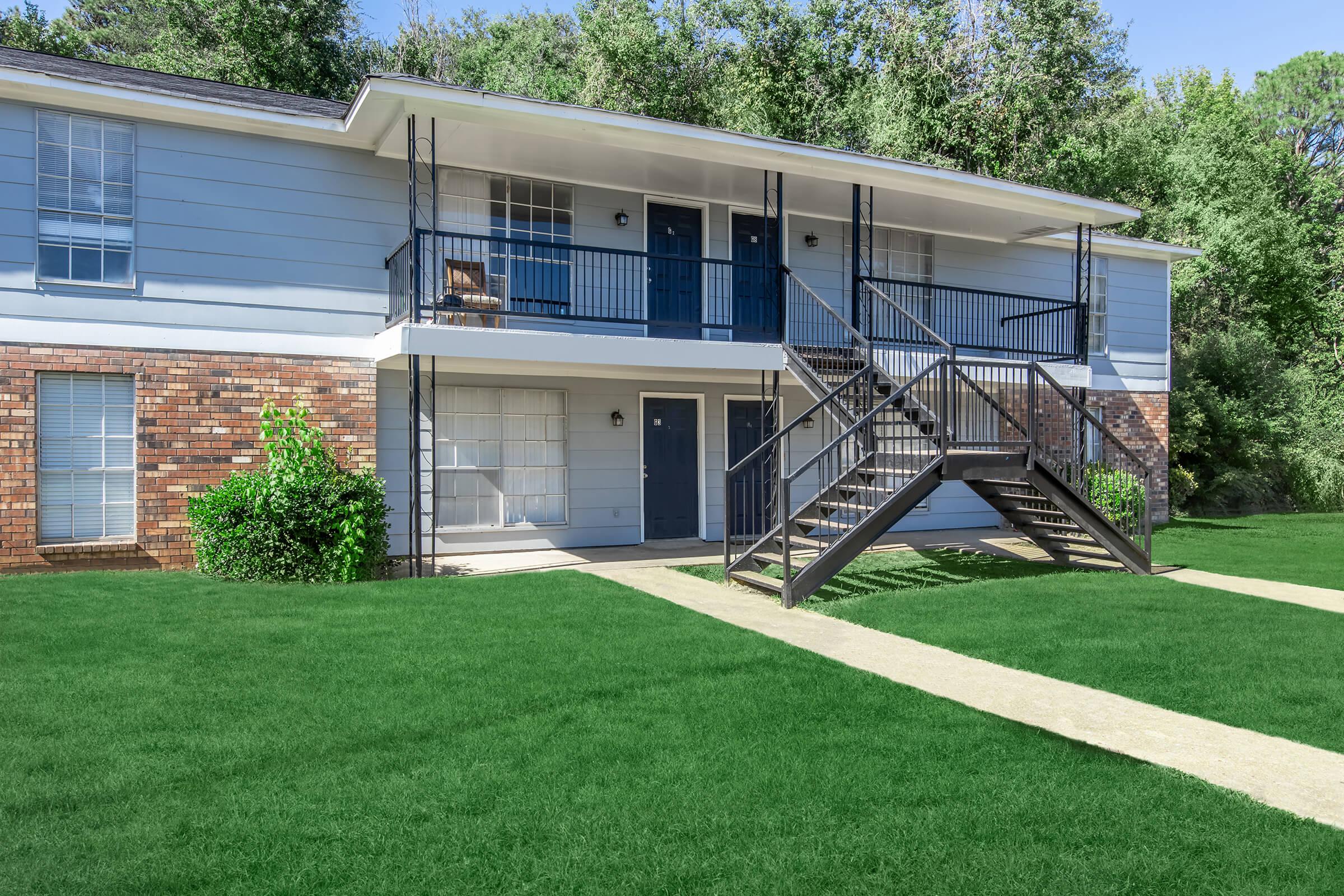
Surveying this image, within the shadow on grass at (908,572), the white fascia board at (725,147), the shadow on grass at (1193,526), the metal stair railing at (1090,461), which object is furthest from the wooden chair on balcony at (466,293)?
the shadow on grass at (1193,526)

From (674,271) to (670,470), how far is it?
111 inches

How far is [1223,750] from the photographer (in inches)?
195

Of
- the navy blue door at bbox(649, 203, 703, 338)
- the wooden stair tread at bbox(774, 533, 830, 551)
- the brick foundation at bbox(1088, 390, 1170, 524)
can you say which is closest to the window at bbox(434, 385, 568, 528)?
the navy blue door at bbox(649, 203, 703, 338)

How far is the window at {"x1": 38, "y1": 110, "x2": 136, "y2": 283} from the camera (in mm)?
9852

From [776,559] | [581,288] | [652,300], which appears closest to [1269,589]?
[776,559]

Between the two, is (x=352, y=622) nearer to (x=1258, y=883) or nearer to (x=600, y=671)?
(x=600, y=671)

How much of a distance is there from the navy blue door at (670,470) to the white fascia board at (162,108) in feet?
17.3

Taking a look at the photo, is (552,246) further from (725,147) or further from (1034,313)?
(1034,313)

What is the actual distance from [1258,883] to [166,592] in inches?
335

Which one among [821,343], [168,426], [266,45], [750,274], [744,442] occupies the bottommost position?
[744,442]

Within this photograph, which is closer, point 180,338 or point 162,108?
point 162,108

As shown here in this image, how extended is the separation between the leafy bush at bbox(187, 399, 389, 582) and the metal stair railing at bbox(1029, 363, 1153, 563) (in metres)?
7.26

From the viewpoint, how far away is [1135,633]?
7.73 metres

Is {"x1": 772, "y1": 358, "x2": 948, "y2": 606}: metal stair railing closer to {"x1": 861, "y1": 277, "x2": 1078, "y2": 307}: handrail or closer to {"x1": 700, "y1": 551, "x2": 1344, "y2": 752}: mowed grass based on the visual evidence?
{"x1": 700, "y1": 551, "x2": 1344, "y2": 752}: mowed grass
